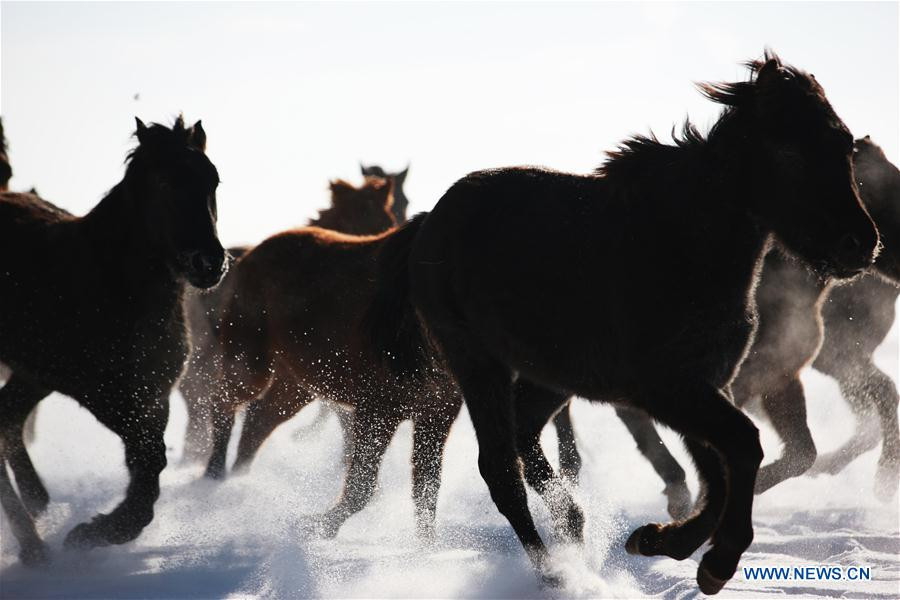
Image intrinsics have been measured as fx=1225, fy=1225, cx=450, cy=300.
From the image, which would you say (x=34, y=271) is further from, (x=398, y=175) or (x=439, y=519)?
(x=398, y=175)

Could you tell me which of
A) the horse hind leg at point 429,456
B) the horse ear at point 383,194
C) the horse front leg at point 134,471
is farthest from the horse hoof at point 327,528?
the horse ear at point 383,194

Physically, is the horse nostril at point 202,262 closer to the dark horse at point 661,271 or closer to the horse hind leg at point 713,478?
the dark horse at point 661,271

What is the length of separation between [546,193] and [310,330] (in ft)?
10.1

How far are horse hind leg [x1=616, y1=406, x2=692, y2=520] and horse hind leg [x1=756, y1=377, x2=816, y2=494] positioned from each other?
512 millimetres

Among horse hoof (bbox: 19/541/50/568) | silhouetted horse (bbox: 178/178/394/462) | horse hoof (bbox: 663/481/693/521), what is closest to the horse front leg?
horse hoof (bbox: 19/541/50/568)

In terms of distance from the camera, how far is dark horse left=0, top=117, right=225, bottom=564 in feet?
21.1

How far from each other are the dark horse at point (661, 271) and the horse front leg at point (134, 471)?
5.46ft

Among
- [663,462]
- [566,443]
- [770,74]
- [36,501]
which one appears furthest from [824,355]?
[36,501]

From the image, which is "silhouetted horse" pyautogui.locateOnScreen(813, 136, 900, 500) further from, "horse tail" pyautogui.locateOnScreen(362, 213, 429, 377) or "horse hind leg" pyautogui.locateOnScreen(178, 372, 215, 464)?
"horse hind leg" pyautogui.locateOnScreen(178, 372, 215, 464)

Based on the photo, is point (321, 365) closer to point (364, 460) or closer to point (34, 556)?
point (364, 460)

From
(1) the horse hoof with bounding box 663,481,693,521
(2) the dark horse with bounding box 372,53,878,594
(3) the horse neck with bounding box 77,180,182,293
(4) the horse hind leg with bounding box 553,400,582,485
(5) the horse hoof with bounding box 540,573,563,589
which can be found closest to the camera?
(2) the dark horse with bounding box 372,53,878,594

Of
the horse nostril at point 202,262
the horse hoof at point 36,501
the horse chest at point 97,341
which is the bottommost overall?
the horse hoof at point 36,501

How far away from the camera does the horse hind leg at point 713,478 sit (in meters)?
4.82

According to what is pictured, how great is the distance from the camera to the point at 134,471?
20.9ft
